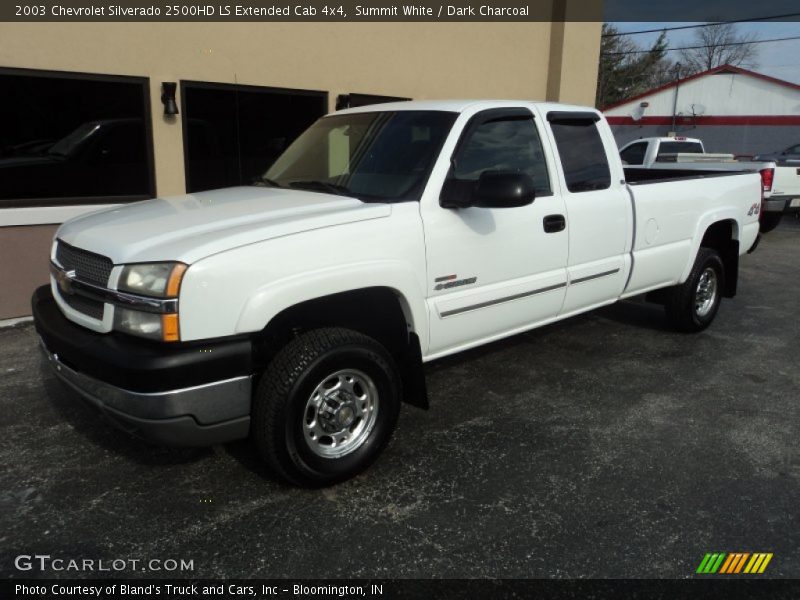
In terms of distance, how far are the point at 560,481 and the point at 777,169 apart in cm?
1165

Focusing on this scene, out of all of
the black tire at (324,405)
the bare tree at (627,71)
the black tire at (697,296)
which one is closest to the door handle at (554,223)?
the black tire at (324,405)

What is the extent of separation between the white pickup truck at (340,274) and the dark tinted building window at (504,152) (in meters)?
0.01

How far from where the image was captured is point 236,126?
770 centimetres

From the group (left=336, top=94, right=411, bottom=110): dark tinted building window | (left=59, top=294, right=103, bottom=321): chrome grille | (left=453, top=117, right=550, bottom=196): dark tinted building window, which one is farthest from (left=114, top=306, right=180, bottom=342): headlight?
(left=336, top=94, right=411, bottom=110): dark tinted building window

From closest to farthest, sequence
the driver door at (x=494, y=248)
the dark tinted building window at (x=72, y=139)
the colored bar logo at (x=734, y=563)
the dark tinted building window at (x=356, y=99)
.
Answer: the colored bar logo at (x=734, y=563), the driver door at (x=494, y=248), the dark tinted building window at (x=72, y=139), the dark tinted building window at (x=356, y=99)

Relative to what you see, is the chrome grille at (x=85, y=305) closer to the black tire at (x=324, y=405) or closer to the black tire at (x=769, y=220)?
the black tire at (x=324, y=405)

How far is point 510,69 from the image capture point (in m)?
11.0

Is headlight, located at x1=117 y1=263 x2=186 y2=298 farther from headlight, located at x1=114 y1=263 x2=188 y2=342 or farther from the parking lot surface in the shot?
the parking lot surface

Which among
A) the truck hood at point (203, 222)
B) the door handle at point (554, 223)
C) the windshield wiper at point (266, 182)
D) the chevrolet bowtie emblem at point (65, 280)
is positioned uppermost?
the windshield wiper at point (266, 182)

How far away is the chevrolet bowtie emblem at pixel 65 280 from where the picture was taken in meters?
3.19

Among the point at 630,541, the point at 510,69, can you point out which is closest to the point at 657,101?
the point at 510,69

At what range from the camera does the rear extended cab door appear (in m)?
4.36

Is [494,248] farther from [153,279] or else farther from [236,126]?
[236,126]

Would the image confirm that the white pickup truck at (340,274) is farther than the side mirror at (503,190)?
No
